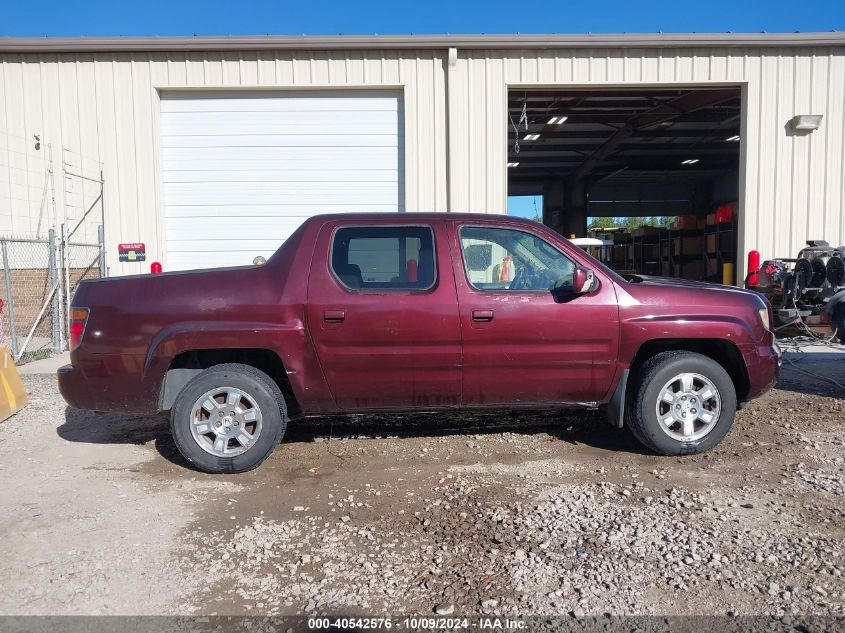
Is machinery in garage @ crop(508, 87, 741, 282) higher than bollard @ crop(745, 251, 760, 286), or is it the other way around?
machinery in garage @ crop(508, 87, 741, 282)

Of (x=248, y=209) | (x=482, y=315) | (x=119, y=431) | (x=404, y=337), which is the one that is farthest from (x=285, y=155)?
(x=482, y=315)

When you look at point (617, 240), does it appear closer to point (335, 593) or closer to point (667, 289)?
point (667, 289)

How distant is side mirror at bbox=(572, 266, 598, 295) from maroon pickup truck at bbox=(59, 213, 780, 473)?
0.04ft

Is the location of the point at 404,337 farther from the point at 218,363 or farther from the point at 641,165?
the point at 641,165

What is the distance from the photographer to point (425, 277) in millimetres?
4867

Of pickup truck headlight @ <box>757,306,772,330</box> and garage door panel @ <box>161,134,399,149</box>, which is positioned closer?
pickup truck headlight @ <box>757,306,772,330</box>

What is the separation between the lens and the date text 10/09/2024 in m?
2.83

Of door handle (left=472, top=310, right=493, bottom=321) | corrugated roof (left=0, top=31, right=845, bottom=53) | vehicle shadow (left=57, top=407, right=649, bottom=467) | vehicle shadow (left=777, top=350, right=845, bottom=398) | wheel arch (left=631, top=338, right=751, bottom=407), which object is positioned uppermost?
corrugated roof (left=0, top=31, right=845, bottom=53)

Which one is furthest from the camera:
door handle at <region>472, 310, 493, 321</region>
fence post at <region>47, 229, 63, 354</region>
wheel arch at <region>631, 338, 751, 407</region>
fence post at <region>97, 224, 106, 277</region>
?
fence post at <region>97, 224, 106, 277</region>

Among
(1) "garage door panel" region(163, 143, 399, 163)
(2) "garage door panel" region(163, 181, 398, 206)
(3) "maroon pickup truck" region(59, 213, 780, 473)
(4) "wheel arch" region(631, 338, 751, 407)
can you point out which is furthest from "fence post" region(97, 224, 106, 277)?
(4) "wheel arch" region(631, 338, 751, 407)

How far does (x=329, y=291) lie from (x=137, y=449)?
222 cm

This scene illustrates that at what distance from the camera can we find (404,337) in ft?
15.6

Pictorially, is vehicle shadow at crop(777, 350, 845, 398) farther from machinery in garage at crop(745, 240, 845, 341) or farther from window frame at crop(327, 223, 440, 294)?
window frame at crop(327, 223, 440, 294)

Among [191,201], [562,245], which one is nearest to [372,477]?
[562,245]
